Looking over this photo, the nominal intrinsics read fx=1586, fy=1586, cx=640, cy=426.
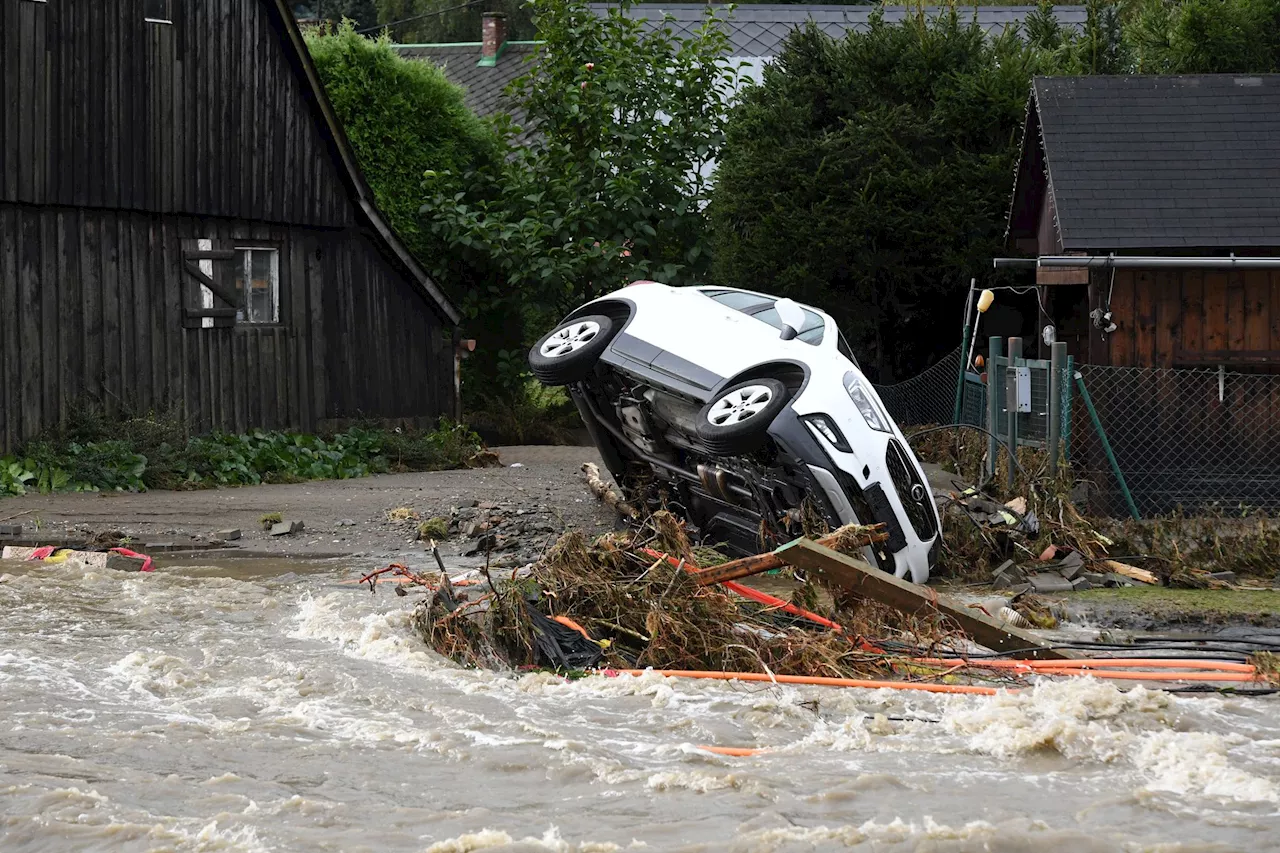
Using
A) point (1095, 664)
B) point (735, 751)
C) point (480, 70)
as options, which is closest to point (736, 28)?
point (480, 70)

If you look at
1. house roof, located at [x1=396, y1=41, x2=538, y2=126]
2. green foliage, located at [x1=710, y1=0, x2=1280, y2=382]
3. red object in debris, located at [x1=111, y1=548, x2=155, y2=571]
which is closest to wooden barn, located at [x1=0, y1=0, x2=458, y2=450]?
red object in debris, located at [x1=111, y1=548, x2=155, y2=571]

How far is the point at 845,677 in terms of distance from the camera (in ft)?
28.2

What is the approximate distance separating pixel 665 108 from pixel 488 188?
115 inches

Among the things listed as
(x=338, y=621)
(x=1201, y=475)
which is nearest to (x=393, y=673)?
(x=338, y=621)

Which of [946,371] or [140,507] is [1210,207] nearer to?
[946,371]

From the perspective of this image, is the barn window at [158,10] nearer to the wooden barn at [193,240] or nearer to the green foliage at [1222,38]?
the wooden barn at [193,240]

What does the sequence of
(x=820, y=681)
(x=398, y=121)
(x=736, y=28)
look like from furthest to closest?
(x=736, y=28), (x=398, y=121), (x=820, y=681)

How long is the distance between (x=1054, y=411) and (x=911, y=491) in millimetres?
2090

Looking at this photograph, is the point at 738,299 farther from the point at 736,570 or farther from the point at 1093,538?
the point at 736,570

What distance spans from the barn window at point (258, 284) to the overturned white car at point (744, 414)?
7789 millimetres

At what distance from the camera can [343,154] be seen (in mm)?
20109

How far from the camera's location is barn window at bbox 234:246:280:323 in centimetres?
1947

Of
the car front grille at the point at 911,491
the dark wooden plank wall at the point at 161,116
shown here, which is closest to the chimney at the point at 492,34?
the dark wooden plank wall at the point at 161,116

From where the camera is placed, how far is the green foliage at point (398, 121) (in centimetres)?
2230
